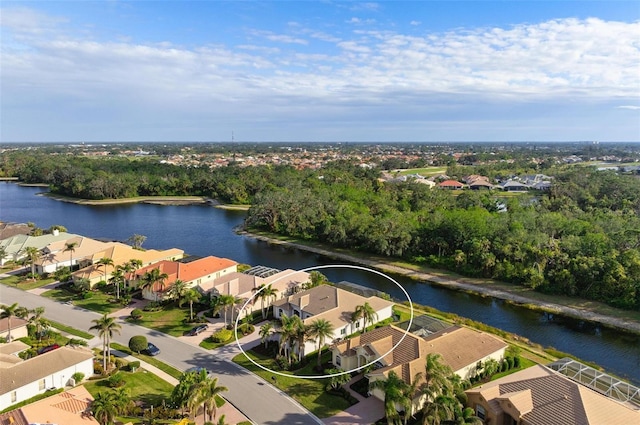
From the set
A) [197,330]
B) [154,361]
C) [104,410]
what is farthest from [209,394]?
[197,330]

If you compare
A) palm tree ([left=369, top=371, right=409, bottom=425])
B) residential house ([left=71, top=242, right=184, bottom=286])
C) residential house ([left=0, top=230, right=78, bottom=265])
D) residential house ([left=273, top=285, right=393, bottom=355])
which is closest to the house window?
palm tree ([left=369, top=371, right=409, bottom=425])

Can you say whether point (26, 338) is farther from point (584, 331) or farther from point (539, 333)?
point (584, 331)

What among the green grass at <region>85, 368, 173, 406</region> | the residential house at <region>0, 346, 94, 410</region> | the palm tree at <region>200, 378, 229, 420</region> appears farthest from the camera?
the green grass at <region>85, 368, 173, 406</region>

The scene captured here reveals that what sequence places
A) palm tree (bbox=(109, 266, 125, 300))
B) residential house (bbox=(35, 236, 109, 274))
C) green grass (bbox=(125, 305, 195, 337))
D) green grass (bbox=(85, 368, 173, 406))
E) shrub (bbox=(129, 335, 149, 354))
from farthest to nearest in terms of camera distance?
residential house (bbox=(35, 236, 109, 274)) < palm tree (bbox=(109, 266, 125, 300)) < green grass (bbox=(125, 305, 195, 337)) < shrub (bbox=(129, 335, 149, 354)) < green grass (bbox=(85, 368, 173, 406))

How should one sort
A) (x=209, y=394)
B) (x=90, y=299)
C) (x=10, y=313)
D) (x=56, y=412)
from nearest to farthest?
(x=56, y=412) < (x=209, y=394) < (x=10, y=313) < (x=90, y=299)

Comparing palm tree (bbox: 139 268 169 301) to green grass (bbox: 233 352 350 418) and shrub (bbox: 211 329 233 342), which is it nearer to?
shrub (bbox: 211 329 233 342)

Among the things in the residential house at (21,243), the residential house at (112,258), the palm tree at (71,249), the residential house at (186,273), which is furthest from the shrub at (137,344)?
the residential house at (21,243)

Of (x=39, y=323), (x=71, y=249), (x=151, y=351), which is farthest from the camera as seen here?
(x=71, y=249)

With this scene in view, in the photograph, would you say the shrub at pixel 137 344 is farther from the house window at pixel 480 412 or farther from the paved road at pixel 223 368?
the house window at pixel 480 412

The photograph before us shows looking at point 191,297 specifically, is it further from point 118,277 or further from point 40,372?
point 40,372
